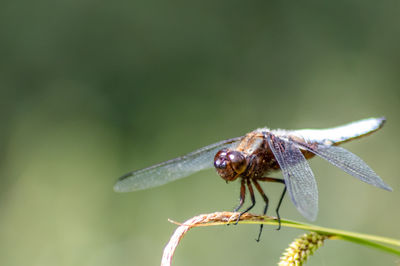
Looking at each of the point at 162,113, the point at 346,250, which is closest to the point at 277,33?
the point at 162,113

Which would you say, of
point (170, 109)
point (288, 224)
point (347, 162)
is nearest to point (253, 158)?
point (347, 162)

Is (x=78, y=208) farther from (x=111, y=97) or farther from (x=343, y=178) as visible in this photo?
(x=343, y=178)

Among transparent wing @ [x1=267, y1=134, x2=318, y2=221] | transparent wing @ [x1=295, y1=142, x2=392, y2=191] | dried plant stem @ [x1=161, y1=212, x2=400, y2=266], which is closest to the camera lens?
dried plant stem @ [x1=161, y1=212, x2=400, y2=266]

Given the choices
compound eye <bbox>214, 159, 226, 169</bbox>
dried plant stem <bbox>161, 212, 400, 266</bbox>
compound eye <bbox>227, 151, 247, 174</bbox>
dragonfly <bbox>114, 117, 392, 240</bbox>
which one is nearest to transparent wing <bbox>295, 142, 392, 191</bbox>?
dragonfly <bbox>114, 117, 392, 240</bbox>

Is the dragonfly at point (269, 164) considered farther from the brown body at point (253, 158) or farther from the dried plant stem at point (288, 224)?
the dried plant stem at point (288, 224)

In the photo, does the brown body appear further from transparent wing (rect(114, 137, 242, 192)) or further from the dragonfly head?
transparent wing (rect(114, 137, 242, 192))

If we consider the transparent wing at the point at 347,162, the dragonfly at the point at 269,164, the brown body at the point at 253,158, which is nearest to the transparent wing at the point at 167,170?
the dragonfly at the point at 269,164
